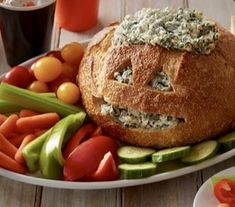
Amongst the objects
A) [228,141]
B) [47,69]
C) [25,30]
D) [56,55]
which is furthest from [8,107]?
[228,141]

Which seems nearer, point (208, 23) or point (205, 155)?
point (205, 155)

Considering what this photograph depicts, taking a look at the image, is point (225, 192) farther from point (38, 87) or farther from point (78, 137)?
point (38, 87)

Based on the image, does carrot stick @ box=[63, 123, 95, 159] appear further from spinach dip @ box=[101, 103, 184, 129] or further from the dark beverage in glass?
the dark beverage in glass

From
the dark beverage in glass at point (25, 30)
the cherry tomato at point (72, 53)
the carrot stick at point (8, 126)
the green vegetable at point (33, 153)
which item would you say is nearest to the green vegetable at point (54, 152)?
the green vegetable at point (33, 153)

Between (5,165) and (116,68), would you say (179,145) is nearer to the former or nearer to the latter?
(116,68)

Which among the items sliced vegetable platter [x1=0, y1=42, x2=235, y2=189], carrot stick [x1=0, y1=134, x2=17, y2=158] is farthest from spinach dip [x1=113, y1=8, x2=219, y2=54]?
carrot stick [x1=0, y1=134, x2=17, y2=158]

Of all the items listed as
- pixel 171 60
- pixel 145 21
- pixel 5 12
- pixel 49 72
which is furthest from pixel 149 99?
pixel 5 12
